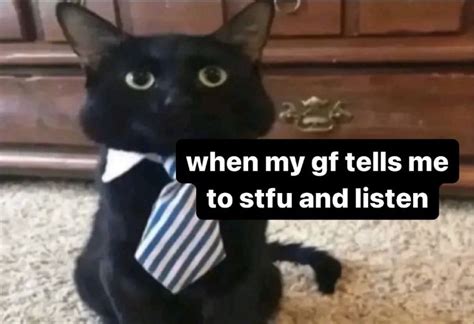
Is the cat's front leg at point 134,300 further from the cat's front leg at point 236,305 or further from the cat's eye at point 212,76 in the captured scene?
the cat's eye at point 212,76

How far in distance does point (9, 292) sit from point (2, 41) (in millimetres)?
444

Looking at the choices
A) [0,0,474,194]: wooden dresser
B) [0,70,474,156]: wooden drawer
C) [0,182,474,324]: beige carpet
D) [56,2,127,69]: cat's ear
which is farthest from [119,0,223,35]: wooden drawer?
[56,2,127,69]: cat's ear

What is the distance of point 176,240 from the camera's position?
0.81 m

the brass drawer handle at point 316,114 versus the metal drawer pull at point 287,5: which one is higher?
the metal drawer pull at point 287,5

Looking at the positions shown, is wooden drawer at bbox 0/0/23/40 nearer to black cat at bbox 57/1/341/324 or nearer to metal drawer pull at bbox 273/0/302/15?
metal drawer pull at bbox 273/0/302/15

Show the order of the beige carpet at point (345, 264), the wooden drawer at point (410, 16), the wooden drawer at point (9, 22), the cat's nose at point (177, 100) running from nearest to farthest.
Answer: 1. the cat's nose at point (177, 100)
2. the beige carpet at point (345, 264)
3. the wooden drawer at point (410, 16)
4. the wooden drawer at point (9, 22)

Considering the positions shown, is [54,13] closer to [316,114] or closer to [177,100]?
[316,114]

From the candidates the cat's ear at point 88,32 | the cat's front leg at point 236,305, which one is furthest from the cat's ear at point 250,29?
the cat's front leg at point 236,305

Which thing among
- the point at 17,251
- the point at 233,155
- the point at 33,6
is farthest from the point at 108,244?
the point at 33,6

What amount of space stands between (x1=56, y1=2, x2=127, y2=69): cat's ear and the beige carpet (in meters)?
0.37

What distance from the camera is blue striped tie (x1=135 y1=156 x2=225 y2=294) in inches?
31.0

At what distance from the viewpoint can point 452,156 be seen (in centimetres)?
104

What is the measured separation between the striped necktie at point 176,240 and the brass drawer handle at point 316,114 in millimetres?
450

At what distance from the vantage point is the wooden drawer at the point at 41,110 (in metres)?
1.30
